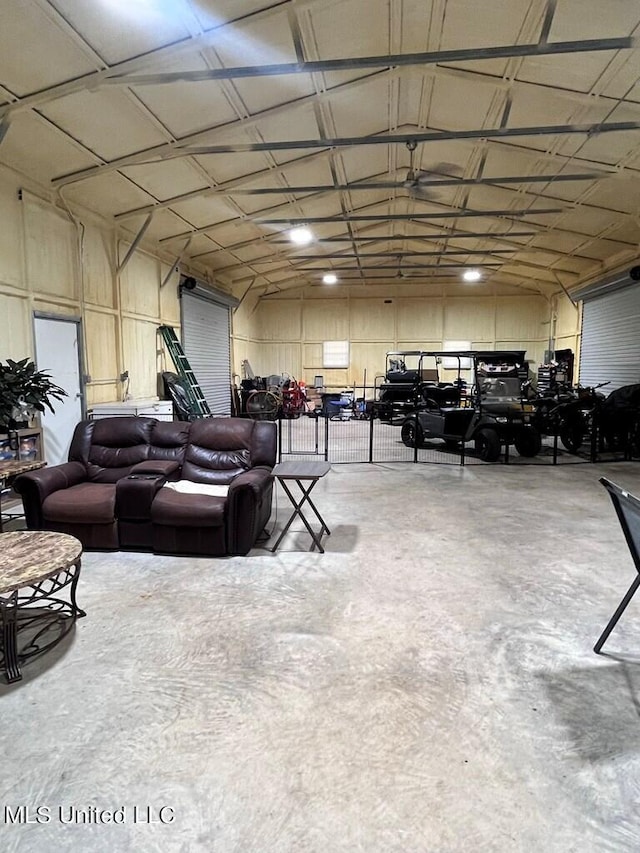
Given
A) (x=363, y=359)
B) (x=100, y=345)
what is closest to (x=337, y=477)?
(x=100, y=345)

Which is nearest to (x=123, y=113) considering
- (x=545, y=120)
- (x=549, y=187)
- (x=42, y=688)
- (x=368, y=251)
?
(x=545, y=120)

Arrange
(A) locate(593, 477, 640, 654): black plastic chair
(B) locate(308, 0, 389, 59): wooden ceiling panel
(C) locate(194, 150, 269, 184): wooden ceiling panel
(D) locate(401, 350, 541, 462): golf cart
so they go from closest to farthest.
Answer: (A) locate(593, 477, 640, 654): black plastic chair < (B) locate(308, 0, 389, 59): wooden ceiling panel < (C) locate(194, 150, 269, 184): wooden ceiling panel < (D) locate(401, 350, 541, 462): golf cart

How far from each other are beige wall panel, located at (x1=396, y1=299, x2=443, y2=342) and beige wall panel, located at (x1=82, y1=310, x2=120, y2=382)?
1014 cm

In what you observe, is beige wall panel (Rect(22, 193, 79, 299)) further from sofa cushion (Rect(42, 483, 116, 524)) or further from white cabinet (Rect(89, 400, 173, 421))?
sofa cushion (Rect(42, 483, 116, 524))

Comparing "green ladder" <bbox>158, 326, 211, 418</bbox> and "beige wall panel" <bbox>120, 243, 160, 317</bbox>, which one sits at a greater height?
"beige wall panel" <bbox>120, 243, 160, 317</bbox>

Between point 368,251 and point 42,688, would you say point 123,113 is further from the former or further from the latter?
point 368,251

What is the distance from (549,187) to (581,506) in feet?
17.6

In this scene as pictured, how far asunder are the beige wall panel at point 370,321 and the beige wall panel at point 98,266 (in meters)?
9.41

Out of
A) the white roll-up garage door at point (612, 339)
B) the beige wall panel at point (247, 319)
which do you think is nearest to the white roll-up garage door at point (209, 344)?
the beige wall panel at point (247, 319)

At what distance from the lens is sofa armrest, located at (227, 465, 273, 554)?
3.66m

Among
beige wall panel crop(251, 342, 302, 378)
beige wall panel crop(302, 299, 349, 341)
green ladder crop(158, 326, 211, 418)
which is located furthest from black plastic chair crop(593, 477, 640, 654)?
beige wall panel crop(251, 342, 302, 378)

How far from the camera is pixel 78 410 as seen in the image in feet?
21.8

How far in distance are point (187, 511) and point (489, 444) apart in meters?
5.32

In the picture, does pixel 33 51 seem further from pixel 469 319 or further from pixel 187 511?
pixel 469 319
